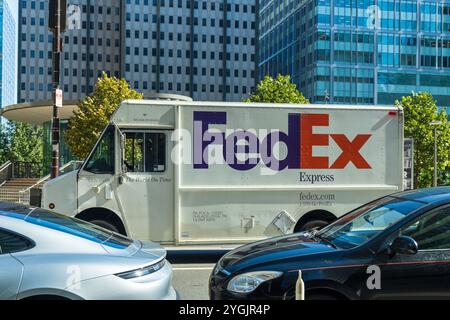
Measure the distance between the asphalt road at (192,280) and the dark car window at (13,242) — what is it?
96.2 inches

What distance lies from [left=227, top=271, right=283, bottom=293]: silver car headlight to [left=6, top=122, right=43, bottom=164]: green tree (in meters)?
54.4

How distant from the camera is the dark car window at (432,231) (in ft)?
14.7

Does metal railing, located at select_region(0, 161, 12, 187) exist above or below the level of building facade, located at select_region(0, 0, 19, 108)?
below

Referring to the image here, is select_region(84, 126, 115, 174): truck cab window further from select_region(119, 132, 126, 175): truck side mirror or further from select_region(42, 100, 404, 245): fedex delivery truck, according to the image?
select_region(119, 132, 126, 175): truck side mirror

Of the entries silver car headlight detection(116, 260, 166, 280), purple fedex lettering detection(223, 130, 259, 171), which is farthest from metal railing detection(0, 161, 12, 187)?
silver car headlight detection(116, 260, 166, 280)

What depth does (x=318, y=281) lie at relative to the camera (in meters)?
4.32

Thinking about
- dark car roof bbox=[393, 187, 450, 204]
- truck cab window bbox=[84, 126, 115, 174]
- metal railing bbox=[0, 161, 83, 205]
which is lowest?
metal railing bbox=[0, 161, 83, 205]

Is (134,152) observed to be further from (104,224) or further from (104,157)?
(104,224)

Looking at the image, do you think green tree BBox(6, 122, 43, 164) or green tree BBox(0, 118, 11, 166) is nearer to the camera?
green tree BBox(6, 122, 43, 164)

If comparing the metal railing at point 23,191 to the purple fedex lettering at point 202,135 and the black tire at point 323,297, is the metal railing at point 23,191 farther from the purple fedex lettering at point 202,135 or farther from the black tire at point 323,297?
the black tire at point 323,297

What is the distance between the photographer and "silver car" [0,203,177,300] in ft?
12.5

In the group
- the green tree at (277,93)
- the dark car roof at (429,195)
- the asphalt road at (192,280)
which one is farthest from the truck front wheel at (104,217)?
the green tree at (277,93)

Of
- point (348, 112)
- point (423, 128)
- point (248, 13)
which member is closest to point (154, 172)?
point (348, 112)
